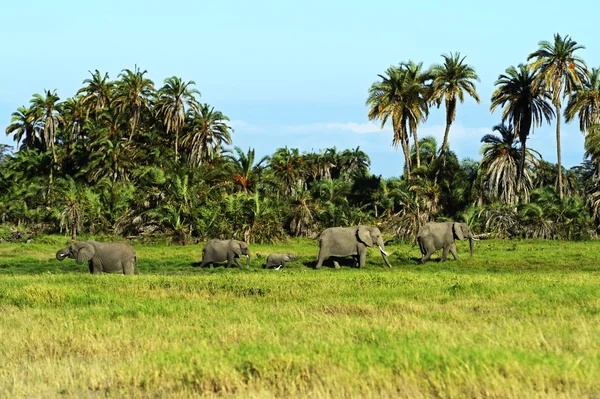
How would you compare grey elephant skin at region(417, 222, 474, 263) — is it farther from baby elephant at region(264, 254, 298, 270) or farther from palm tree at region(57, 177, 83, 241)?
palm tree at region(57, 177, 83, 241)

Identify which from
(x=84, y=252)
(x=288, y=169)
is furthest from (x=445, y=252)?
(x=288, y=169)

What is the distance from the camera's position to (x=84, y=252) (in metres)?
26.2

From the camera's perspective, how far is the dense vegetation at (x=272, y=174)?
45.3 metres

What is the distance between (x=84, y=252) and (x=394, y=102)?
3532 centimetres

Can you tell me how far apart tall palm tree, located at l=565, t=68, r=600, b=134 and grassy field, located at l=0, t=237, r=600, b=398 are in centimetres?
3398

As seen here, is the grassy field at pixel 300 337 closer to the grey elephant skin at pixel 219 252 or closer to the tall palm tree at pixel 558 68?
the grey elephant skin at pixel 219 252

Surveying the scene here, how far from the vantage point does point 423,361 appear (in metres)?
9.55

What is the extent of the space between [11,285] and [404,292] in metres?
9.89

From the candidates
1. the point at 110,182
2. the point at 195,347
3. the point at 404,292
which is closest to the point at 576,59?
the point at 110,182

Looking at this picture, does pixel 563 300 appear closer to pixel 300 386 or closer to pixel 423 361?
pixel 423 361

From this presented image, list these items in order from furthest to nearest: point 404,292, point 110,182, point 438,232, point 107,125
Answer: point 107,125
point 110,182
point 438,232
point 404,292

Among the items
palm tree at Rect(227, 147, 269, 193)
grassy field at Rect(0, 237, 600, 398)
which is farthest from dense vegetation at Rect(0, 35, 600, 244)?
grassy field at Rect(0, 237, 600, 398)

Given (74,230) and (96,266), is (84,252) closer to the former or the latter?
(96,266)

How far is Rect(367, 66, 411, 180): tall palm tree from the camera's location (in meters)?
57.0
